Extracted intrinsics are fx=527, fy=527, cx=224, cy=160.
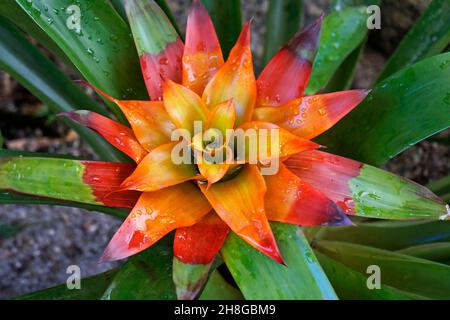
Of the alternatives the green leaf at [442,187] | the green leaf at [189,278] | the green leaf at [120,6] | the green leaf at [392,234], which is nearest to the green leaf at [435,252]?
the green leaf at [392,234]

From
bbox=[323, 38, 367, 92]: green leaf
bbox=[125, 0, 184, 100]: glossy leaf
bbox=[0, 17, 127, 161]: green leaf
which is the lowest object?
bbox=[125, 0, 184, 100]: glossy leaf

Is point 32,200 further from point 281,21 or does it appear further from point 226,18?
point 281,21

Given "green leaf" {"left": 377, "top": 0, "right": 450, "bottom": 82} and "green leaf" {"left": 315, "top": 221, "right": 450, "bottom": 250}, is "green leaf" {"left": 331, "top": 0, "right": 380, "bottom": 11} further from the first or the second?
"green leaf" {"left": 315, "top": 221, "right": 450, "bottom": 250}

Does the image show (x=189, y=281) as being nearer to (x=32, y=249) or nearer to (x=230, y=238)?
(x=230, y=238)

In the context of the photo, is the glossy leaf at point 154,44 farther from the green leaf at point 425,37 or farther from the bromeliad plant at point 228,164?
the green leaf at point 425,37

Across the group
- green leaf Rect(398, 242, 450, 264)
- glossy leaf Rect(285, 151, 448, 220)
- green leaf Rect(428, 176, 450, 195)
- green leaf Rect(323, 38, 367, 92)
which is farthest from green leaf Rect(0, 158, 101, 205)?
green leaf Rect(428, 176, 450, 195)

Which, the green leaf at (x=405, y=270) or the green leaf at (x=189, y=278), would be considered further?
the green leaf at (x=405, y=270)

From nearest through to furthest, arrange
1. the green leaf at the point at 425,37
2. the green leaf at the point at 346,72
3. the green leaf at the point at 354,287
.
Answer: the green leaf at the point at 354,287 → the green leaf at the point at 425,37 → the green leaf at the point at 346,72
